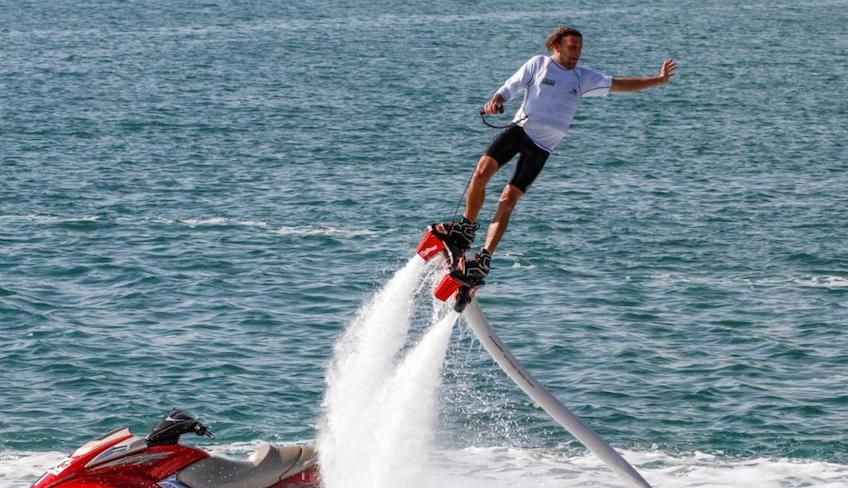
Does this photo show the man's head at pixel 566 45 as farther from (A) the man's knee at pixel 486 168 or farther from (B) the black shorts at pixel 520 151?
(A) the man's knee at pixel 486 168

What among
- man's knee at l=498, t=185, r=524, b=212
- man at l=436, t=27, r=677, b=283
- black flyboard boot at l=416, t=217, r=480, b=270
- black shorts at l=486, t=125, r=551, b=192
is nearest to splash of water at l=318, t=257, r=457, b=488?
black flyboard boot at l=416, t=217, r=480, b=270

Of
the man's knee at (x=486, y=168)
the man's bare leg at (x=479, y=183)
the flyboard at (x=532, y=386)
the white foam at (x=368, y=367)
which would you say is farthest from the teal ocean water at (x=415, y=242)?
the man's knee at (x=486, y=168)

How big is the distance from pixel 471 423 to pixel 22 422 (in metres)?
6.61

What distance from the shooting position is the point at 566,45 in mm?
14250

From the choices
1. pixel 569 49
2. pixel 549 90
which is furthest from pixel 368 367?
pixel 569 49

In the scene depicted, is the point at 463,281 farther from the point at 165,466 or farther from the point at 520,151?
Answer: the point at 165,466

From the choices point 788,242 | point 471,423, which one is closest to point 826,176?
point 788,242

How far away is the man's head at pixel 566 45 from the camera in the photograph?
14.2 m

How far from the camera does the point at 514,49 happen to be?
67.2m

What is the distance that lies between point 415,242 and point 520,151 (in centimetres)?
1852

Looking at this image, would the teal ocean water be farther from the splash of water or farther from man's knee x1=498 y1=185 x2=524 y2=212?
man's knee x1=498 y1=185 x2=524 y2=212

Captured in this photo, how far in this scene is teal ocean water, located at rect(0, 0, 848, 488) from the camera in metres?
20.8

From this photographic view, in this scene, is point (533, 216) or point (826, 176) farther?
point (826, 176)

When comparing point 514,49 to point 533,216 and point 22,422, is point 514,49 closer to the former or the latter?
point 533,216
